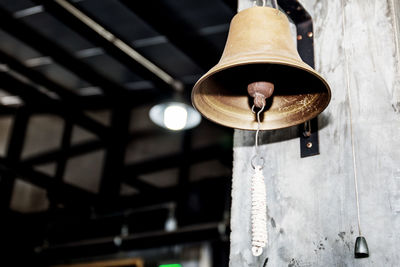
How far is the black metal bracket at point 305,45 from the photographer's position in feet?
5.75

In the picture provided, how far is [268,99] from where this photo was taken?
169cm

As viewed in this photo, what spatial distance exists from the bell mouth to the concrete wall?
19cm

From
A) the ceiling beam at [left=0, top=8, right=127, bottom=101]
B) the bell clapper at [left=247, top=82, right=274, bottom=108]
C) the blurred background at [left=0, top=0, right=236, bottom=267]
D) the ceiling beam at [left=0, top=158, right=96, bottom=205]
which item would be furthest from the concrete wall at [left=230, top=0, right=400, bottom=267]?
the ceiling beam at [left=0, top=158, right=96, bottom=205]

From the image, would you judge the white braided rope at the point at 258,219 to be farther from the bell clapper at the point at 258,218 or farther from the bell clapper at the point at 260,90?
the bell clapper at the point at 260,90

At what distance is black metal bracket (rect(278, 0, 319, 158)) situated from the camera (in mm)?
1753

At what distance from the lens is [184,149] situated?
274 inches

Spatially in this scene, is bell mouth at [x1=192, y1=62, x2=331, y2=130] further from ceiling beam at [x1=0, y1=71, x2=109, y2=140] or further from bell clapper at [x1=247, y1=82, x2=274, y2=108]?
ceiling beam at [x1=0, y1=71, x2=109, y2=140]

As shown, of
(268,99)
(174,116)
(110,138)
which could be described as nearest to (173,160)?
(110,138)

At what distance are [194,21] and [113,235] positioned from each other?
3610 millimetres

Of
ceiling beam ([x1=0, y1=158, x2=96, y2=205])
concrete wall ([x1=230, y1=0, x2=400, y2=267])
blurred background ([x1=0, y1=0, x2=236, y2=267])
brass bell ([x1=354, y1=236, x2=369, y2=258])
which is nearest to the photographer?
brass bell ([x1=354, y1=236, x2=369, y2=258])

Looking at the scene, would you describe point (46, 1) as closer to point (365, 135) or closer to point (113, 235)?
point (113, 235)

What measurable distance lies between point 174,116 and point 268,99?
369cm

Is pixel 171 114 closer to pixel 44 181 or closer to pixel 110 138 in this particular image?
pixel 110 138

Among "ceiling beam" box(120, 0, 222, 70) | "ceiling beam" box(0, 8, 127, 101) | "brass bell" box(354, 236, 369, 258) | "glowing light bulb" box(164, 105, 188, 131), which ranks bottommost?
"brass bell" box(354, 236, 369, 258)
